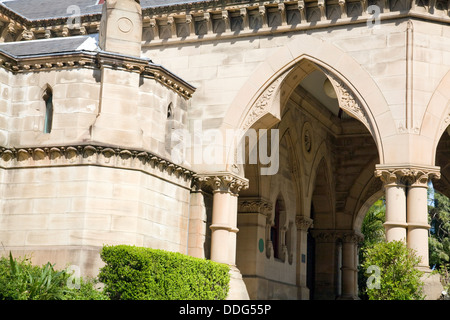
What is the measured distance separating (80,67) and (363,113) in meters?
7.21

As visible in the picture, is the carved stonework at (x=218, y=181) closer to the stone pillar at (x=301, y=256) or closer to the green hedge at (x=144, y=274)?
the green hedge at (x=144, y=274)

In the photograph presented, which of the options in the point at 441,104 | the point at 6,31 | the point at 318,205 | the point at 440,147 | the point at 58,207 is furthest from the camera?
the point at 318,205

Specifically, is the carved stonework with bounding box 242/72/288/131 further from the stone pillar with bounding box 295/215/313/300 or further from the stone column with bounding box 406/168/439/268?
the stone pillar with bounding box 295/215/313/300

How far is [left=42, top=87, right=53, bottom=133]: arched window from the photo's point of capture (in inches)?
782

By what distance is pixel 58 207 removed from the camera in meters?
18.8

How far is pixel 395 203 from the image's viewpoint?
19.7 meters

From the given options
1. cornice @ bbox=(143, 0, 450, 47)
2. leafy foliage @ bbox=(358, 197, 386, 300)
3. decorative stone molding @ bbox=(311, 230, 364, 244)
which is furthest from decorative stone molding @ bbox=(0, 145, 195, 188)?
leafy foliage @ bbox=(358, 197, 386, 300)

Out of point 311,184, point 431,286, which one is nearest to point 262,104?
point 431,286

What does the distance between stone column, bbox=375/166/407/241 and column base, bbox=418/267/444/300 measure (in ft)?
3.42

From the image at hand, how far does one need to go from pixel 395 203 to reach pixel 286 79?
4.71 m

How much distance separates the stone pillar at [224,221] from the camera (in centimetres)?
2134

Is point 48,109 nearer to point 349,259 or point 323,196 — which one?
point 323,196
